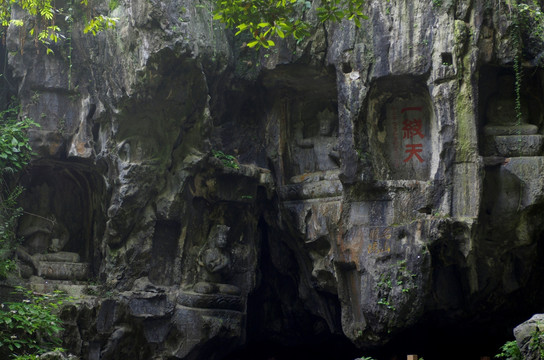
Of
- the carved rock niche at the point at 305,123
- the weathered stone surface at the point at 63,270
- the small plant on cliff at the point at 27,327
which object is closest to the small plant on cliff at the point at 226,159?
the carved rock niche at the point at 305,123

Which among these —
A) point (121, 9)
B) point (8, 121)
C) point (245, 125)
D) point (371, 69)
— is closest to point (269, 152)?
point (245, 125)

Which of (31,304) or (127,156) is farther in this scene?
(127,156)

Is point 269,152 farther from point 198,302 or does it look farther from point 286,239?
point 198,302

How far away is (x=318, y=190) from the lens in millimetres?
12617

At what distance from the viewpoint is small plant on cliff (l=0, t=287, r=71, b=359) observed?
9750mm

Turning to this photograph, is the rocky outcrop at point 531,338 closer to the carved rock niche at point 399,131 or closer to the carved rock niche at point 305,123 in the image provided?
the carved rock niche at point 399,131

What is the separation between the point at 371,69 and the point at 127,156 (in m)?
3.97

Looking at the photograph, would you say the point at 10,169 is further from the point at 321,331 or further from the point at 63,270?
the point at 321,331

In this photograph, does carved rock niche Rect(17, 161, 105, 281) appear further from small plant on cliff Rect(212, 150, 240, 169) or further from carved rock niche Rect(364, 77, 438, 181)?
carved rock niche Rect(364, 77, 438, 181)

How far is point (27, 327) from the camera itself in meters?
9.88

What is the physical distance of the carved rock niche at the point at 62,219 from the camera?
12328 mm

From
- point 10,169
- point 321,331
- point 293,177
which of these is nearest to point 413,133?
point 293,177

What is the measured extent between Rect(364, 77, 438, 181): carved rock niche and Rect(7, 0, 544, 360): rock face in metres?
0.03

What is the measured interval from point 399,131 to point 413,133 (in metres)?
0.22
